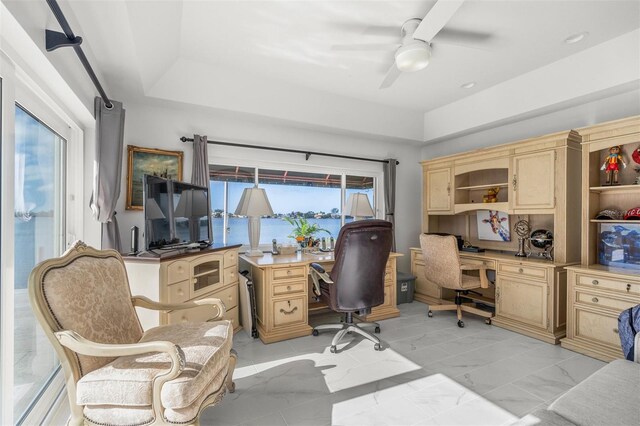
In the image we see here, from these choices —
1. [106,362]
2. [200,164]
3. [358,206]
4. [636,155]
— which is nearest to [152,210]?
[200,164]

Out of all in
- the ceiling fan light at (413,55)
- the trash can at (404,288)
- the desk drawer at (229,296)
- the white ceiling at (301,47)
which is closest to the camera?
the white ceiling at (301,47)

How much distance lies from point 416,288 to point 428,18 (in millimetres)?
3454

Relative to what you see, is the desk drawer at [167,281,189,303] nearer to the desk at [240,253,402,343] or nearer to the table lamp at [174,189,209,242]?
the table lamp at [174,189,209,242]

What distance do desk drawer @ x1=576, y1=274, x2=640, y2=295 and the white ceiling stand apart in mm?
1948

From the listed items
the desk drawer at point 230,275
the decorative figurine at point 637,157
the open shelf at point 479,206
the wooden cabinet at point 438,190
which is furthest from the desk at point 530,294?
the desk drawer at point 230,275

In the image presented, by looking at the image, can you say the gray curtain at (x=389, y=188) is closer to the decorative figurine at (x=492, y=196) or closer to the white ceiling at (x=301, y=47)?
the white ceiling at (x=301, y=47)

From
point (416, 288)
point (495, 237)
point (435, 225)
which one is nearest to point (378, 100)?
point (435, 225)

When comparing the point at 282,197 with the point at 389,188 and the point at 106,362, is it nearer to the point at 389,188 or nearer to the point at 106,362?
the point at 389,188

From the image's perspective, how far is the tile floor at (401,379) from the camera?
183 cm

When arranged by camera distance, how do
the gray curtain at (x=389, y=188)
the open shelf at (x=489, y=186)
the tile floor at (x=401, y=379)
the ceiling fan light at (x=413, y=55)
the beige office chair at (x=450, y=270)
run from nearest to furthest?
the tile floor at (x=401, y=379) → the ceiling fan light at (x=413, y=55) → the beige office chair at (x=450, y=270) → the open shelf at (x=489, y=186) → the gray curtain at (x=389, y=188)

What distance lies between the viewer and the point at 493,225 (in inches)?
156

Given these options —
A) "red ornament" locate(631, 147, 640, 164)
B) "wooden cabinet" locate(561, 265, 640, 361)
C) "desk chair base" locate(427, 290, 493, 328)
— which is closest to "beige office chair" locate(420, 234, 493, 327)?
"desk chair base" locate(427, 290, 493, 328)

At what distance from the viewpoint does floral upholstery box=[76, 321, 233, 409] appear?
51.1 inches

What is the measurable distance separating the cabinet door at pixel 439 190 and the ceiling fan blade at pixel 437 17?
2343mm
